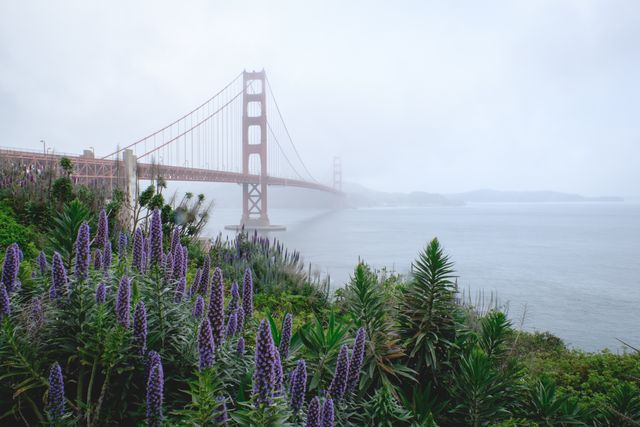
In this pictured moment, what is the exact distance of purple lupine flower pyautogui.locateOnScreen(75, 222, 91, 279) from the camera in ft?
6.42

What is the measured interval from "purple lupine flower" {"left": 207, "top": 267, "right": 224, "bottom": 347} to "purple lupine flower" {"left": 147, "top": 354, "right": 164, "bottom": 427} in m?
0.27

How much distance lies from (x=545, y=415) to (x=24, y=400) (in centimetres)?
259

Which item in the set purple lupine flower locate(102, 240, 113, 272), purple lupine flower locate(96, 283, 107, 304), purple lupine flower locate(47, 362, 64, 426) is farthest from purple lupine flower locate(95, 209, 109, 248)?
purple lupine flower locate(47, 362, 64, 426)

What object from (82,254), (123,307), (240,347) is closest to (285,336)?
(240,347)

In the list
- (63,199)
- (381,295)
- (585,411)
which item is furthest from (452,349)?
(63,199)

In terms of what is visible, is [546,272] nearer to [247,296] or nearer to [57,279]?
[247,296]

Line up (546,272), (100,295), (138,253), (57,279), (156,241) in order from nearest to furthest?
(100,295), (57,279), (156,241), (138,253), (546,272)

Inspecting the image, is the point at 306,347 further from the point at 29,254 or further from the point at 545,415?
the point at 29,254

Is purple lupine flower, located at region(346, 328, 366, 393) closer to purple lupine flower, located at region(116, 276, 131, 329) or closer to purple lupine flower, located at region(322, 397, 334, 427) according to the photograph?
purple lupine flower, located at region(322, 397, 334, 427)

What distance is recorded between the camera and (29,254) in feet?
15.1

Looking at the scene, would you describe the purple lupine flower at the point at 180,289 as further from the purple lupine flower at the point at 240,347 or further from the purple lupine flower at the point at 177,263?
the purple lupine flower at the point at 240,347

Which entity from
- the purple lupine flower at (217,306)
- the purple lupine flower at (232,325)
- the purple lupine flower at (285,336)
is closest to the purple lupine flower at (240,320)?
the purple lupine flower at (232,325)

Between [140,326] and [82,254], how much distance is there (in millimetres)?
521

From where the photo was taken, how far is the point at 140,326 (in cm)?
176
